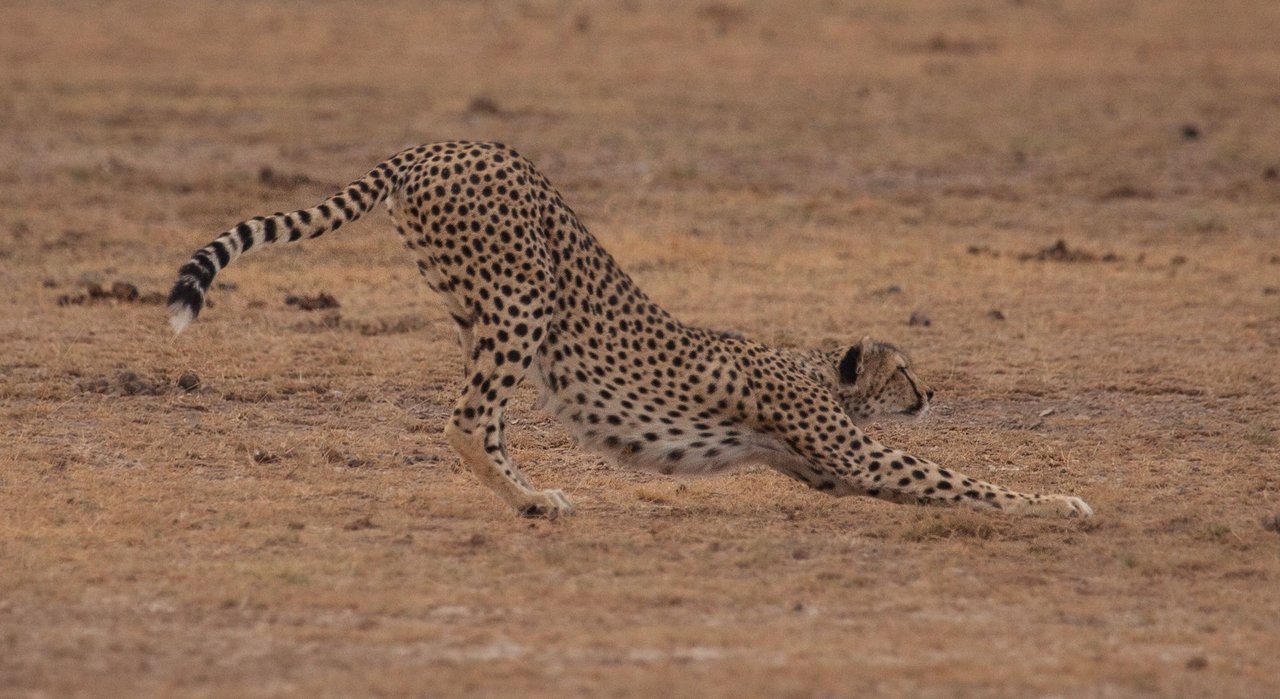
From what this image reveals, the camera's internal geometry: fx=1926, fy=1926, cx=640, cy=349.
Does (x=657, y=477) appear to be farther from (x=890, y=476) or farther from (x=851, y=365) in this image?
(x=890, y=476)

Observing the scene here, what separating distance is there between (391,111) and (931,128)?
5.87 meters

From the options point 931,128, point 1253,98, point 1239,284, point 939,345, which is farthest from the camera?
point 1253,98

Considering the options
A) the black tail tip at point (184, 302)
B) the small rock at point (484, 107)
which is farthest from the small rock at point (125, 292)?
the small rock at point (484, 107)

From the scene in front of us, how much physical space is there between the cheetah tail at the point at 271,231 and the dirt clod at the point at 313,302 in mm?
4147

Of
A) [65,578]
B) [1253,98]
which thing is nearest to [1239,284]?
[65,578]

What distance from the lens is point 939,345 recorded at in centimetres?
1091

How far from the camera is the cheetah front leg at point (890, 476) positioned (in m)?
7.33

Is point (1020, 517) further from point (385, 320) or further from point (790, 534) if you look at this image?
point (385, 320)

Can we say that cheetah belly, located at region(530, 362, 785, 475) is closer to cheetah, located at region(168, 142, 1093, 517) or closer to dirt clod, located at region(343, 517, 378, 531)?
cheetah, located at region(168, 142, 1093, 517)

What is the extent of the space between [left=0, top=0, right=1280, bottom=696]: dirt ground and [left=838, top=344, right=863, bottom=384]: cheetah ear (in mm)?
512

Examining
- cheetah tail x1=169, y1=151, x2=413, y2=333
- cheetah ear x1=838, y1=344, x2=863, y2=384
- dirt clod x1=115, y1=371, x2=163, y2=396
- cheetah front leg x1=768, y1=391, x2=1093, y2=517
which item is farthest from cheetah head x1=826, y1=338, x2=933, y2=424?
dirt clod x1=115, y1=371, x2=163, y2=396

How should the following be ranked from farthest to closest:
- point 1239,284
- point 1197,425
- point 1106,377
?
point 1239,284, point 1106,377, point 1197,425

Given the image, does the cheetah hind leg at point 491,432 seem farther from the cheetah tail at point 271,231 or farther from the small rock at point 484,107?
the small rock at point 484,107

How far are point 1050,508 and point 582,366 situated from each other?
1.87 metres
